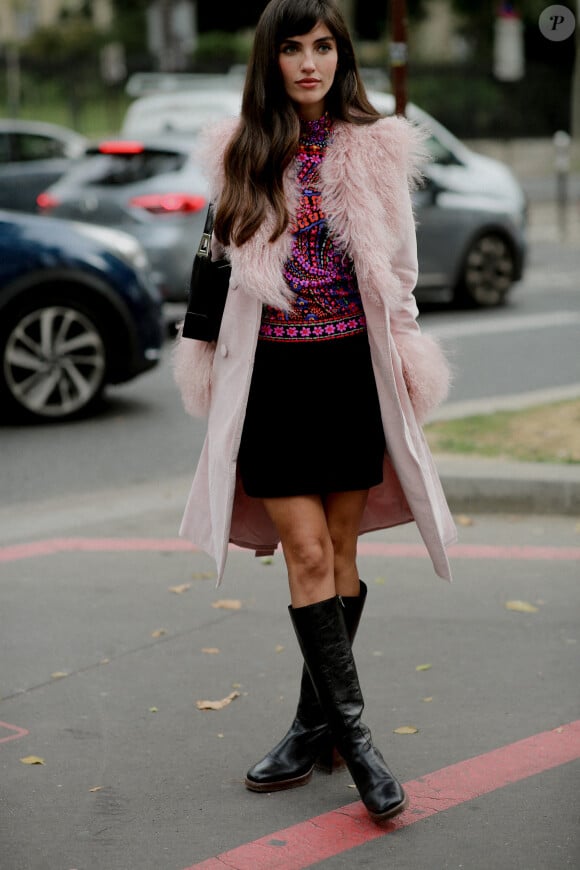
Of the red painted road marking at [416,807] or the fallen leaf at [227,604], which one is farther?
the fallen leaf at [227,604]

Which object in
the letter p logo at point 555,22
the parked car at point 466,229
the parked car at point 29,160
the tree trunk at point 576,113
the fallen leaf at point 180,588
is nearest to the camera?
the fallen leaf at point 180,588

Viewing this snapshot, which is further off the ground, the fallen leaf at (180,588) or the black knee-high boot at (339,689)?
the black knee-high boot at (339,689)

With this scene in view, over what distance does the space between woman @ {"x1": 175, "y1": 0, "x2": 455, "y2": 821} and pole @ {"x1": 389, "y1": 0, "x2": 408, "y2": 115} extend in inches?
190

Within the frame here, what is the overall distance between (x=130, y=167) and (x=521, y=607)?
739 cm

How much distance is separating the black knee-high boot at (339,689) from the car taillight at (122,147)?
8624mm

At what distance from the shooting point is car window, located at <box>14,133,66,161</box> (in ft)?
64.0

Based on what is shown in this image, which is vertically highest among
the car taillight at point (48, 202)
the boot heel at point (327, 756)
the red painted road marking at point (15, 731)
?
the car taillight at point (48, 202)

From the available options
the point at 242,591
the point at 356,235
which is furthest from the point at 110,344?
the point at 356,235

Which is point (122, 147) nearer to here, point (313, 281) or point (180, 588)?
point (180, 588)

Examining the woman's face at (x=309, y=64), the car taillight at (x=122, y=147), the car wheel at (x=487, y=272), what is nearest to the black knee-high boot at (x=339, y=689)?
the woman's face at (x=309, y=64)

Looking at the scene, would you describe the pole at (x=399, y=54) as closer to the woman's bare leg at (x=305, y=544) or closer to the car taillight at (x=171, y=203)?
the car taillight at (x=171, y=203)

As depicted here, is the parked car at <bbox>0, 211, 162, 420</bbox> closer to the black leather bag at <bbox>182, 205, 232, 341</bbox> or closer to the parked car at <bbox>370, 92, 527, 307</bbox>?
the parked car at <bbox>370, 92, 527, 307</bbox>

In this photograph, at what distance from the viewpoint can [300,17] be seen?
340 cm

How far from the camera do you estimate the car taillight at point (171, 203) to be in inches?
442
